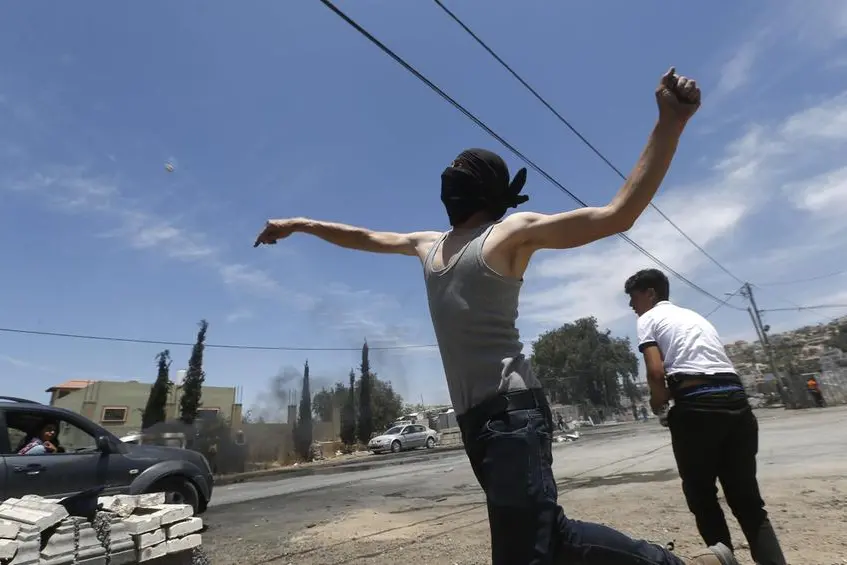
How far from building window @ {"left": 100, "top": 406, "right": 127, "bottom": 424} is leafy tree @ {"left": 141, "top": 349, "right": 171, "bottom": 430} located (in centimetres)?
289

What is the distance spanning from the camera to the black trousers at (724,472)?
239 cm

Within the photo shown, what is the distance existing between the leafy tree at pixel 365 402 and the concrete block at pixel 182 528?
1533 inches

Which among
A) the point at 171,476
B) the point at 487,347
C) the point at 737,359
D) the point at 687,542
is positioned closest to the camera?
the point at 487,347

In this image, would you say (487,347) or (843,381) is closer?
(487,347)

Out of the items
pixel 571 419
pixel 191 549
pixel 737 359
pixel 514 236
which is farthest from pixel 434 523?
pixel 737 359

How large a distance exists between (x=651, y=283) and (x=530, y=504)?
2.16 metres

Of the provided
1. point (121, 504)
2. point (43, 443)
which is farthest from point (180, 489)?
point (121, 504)

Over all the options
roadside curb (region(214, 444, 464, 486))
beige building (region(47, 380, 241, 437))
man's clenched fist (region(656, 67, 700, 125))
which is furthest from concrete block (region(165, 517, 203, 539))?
beige building (region(47, 380, 241, 437))

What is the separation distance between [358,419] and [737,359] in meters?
40.9

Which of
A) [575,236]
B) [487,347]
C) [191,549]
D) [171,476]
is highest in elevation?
[575,236]

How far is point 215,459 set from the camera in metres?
26.0

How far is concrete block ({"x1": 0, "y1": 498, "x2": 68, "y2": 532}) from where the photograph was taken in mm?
2939

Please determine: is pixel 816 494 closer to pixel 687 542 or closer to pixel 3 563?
pixel 687 542

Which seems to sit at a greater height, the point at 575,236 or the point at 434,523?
the point at 575,236
